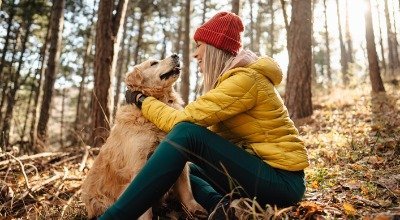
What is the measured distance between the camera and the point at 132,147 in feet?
10.2

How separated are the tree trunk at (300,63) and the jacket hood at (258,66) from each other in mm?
5902

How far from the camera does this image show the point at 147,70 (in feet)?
11.8

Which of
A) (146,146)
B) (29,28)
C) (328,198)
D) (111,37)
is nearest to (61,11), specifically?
(111,37)

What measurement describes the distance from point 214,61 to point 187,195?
3.72ft

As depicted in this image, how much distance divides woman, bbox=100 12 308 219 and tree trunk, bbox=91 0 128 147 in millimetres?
4093

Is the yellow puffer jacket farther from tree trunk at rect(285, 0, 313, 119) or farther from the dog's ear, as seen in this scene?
tree trunk at rect(285, 0, 313, 119)

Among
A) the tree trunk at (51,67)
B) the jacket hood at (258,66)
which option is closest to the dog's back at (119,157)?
the jacket hood at (258,66)

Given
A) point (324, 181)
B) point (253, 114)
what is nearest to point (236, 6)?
point (324, 181)

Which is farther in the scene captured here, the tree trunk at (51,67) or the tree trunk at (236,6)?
the tree trunk at (51,67)

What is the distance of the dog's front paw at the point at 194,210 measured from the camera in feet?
9.56

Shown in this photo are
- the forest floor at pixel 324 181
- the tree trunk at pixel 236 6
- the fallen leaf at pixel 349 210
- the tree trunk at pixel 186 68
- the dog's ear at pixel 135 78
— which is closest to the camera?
the fallen leaf at pixel 349 210

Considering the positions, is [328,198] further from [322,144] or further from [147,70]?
[322,144]

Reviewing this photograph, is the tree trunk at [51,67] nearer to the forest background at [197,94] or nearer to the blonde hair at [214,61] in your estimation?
the forest background at [197,94]

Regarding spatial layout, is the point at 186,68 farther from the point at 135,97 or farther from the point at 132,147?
the point at 132,147
